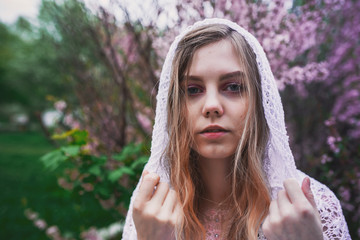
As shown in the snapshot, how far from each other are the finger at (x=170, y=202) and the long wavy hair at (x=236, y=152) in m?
0.22

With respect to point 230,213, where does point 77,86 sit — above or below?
above

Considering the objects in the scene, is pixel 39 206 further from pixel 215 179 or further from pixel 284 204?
pixel 284 204

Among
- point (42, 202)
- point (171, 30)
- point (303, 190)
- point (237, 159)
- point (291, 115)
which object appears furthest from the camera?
point (42, 202)

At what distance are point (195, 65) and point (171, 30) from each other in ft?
2.70

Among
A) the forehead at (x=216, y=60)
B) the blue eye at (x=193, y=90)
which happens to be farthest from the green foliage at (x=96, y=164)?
the forehead at (x=216, y=60)

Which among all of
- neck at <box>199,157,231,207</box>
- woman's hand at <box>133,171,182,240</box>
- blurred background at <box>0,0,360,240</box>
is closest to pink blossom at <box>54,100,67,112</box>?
blurred background at <box>0,0,360,240</box>

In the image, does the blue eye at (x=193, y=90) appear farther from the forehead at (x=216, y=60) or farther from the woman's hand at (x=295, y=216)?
the woman's hand at (x=295, y=216)

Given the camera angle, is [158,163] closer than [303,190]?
No

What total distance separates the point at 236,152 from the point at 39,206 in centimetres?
486

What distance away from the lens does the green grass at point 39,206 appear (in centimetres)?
300

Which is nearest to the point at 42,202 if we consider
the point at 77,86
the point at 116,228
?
the point at 116,228

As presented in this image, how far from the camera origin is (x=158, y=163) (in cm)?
132

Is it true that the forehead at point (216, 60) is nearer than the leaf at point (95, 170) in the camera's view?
Yes

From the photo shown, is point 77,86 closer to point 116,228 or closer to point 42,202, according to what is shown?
point 116,228
